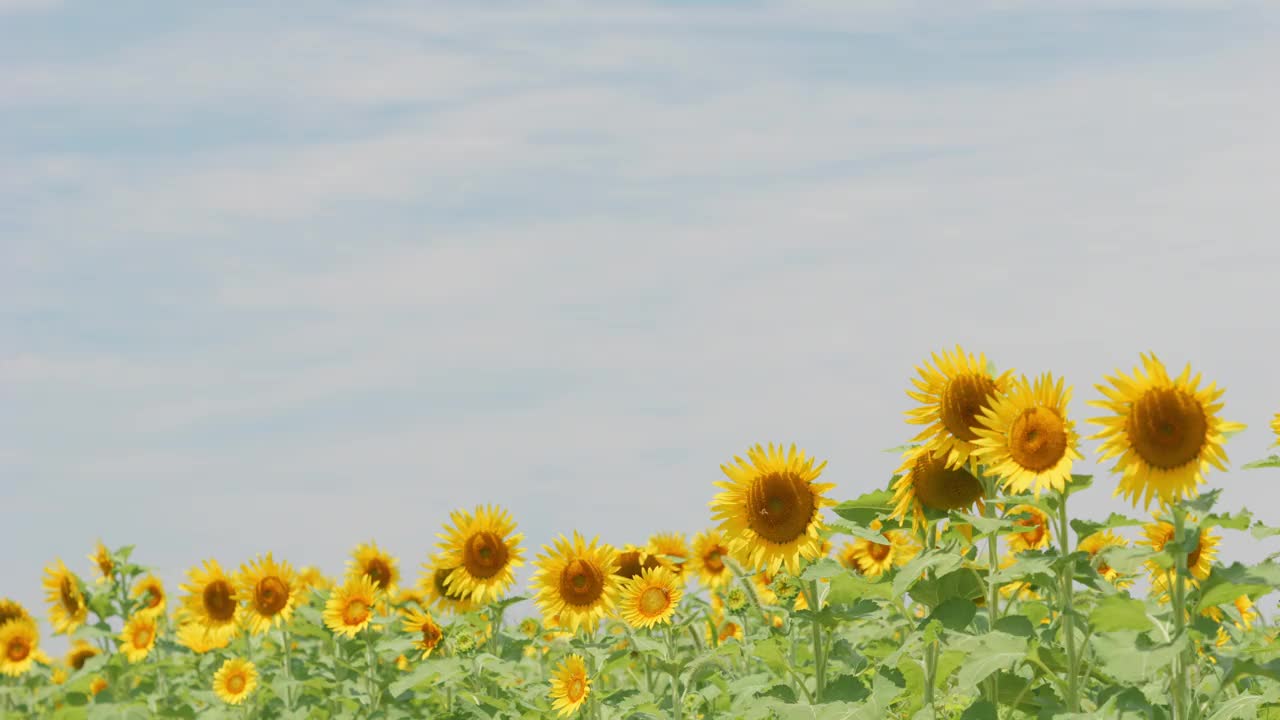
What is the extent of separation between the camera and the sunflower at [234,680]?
12.1 metres

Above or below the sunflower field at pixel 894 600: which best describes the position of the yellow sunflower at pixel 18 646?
above

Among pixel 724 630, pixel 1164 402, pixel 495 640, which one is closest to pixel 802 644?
pixel 495 640

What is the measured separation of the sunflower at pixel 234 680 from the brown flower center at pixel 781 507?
21.5 feet

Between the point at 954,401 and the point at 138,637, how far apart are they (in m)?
10.6

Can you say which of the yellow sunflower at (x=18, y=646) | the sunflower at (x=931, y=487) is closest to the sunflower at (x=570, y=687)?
the sunflower at (x=931, y=487)

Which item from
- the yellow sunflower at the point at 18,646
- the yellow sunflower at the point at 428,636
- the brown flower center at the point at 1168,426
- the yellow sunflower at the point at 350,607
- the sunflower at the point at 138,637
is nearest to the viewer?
the brown flower center at the point at 1168,426

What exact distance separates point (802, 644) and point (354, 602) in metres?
3.82

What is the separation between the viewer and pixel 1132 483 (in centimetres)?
571

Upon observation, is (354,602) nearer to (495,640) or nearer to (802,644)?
(495,640)

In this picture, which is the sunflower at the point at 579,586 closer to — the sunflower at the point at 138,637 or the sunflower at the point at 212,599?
the sunflower at the point at 212,599

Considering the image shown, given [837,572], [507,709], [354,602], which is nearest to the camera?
[837,572]

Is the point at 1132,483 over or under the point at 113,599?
under

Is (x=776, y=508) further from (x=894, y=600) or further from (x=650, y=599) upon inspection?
(x=650, y=599)

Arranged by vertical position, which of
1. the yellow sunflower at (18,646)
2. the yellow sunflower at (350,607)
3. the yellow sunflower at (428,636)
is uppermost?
the yellow sunflower at (18,646)
